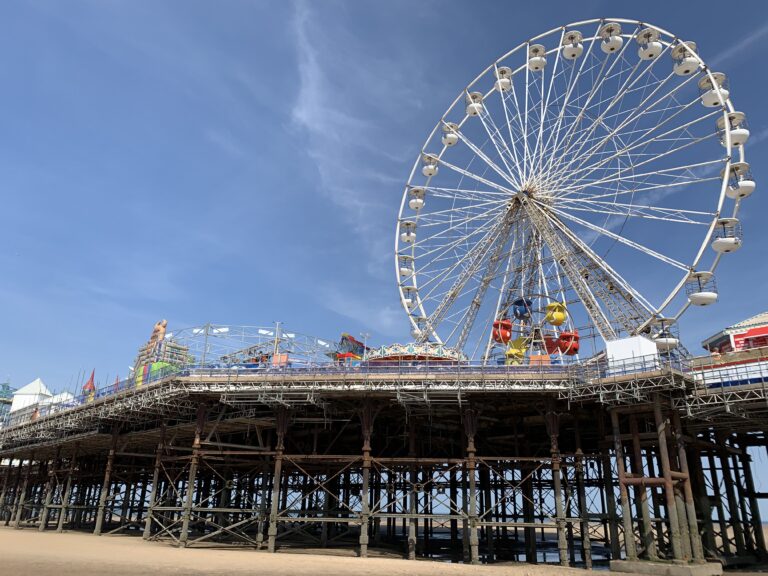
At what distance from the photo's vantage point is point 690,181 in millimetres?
37188

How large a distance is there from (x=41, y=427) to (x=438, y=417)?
36479 mm

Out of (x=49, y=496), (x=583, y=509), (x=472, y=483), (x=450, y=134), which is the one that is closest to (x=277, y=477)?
(x=472, y=483)

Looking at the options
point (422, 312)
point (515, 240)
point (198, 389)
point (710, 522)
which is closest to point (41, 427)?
point (198, 389)

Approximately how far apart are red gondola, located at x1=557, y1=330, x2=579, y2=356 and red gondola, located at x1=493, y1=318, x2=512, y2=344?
12.1 feet

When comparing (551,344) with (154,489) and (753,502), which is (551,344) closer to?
(753,502)

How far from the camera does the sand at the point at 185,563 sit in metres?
23.9

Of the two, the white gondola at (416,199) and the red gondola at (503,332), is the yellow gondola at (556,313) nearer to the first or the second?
the red gondola at (503,332)

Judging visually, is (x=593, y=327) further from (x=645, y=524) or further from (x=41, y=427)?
(x=41, y=427)

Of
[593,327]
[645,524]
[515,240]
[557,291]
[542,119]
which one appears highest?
[542,119]

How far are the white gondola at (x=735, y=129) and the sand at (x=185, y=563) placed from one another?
26.9 m

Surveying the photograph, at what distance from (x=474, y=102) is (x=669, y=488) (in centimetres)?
3344

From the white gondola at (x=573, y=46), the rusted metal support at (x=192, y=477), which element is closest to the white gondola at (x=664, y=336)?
the white gondola at (x=573, y=46)

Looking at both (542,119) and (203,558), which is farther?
(542,119)

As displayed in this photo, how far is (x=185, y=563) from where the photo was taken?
26766 millimetres
